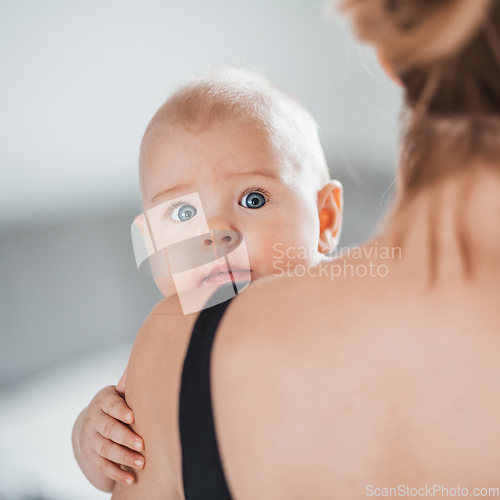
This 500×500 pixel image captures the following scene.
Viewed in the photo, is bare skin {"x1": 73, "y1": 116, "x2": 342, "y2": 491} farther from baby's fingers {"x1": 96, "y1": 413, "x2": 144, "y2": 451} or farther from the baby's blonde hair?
baby's fingers {"x1": 96, "y1": 413, "x2": 144, "y2": 451}

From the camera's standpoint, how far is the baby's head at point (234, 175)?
0.96m

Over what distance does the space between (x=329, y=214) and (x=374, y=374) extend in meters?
0.77

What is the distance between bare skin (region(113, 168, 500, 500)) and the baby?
49cm

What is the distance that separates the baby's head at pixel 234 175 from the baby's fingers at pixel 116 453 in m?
0.35

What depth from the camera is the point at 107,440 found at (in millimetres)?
703

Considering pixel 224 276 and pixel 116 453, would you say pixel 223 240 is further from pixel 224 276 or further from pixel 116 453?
pixel 116 453

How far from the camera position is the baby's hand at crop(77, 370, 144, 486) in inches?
23.7

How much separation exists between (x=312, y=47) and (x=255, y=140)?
67.9 inches

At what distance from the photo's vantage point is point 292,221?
1012 mm

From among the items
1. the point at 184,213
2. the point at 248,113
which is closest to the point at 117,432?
the point at 184,213

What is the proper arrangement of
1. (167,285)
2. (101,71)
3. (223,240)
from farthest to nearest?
(101,71) → (167,285) → (223,240)

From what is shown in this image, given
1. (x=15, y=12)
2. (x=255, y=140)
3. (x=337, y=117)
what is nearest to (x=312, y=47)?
(x=337, y=117)

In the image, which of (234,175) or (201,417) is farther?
(234,175)

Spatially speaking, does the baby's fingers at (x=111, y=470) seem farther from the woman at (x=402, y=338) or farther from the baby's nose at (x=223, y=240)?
the baby's nose at (x=223, y=240)
